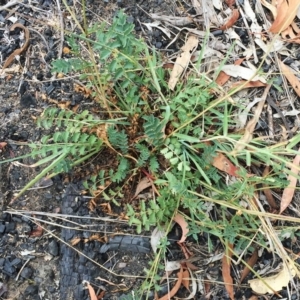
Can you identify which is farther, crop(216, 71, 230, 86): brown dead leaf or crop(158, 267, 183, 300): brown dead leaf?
crop(216, 71, 230, 86): brown dead leaf

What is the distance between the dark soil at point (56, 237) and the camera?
205cm

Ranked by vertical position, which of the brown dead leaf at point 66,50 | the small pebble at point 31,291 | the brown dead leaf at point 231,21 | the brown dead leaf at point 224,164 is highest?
the brown dead leaf at point 231,21

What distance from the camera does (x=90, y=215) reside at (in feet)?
6.89

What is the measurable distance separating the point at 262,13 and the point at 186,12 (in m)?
0.31

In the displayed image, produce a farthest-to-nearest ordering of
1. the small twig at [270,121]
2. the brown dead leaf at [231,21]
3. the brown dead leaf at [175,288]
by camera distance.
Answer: the brown dead leaf at [231,21]
the small twig at [270,121]
the brown dead leaf at [175,288]

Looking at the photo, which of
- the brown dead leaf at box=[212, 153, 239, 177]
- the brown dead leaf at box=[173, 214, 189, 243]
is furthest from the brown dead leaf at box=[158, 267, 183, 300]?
the brown dead leaf at box=[212, 153, 239, 177]

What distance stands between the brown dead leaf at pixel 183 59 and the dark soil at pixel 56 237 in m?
0.32

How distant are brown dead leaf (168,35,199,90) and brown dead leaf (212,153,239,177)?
0.33m

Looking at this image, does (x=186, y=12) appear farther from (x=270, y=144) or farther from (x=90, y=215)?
(x=90, y=215)

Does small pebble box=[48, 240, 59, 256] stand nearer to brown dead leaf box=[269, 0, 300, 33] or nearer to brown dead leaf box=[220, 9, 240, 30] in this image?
brown dead leaf box=[220, 9, 240, 30]

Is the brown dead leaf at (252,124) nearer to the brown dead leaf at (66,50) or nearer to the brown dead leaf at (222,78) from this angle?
the brown dead leaf at (222,78)

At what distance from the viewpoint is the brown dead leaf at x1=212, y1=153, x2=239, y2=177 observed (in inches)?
81.7

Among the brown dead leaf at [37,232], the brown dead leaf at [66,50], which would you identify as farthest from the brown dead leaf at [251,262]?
the brown dead leaf at [66,50]

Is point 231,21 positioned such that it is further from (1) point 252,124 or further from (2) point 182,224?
(2) point 182,224
